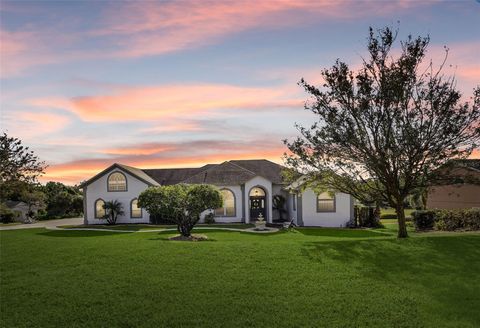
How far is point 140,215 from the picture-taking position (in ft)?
135

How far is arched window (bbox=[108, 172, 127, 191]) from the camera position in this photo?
4134 centimetres

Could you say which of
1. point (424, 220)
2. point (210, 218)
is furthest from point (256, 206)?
point (424, 220)

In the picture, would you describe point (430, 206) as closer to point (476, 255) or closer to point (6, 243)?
point (476, 255)

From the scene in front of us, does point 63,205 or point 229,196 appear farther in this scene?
point 63,205

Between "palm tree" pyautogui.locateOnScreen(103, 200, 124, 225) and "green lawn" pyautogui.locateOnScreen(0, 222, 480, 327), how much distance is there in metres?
22.5

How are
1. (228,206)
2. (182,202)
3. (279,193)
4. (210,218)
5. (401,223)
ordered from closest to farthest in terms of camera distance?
(401,223)
(182,202)
(210,218)
(228,206)
(279,193)

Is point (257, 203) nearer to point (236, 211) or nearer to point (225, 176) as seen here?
point (236, 211)

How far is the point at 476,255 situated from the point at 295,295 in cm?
854

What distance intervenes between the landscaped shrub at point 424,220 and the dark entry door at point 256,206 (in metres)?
13.6

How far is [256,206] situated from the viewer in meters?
40.5

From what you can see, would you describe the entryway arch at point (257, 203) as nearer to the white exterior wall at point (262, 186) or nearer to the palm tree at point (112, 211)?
the white exterior wall at point (262, 186)

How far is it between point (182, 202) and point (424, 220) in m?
17.3

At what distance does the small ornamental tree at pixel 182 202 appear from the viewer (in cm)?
2494

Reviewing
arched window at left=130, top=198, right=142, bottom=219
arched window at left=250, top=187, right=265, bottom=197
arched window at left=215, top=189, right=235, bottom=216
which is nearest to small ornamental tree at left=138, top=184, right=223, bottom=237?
arched window at left=215, top=189, right=235, bottom=216
